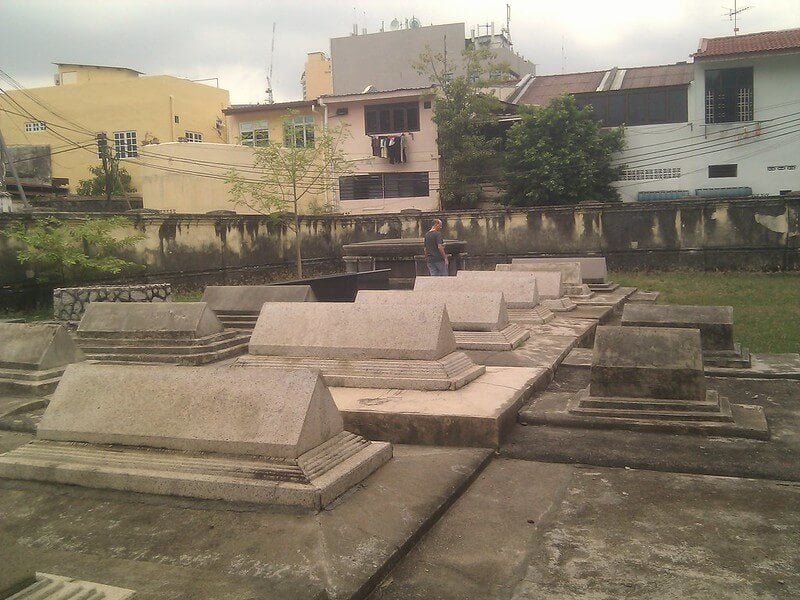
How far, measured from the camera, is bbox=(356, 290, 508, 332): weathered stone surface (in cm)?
707

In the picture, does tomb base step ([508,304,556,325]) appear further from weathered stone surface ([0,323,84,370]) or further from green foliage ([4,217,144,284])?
green foliage ([4,217,144,284])

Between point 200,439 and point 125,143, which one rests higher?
point 125,143

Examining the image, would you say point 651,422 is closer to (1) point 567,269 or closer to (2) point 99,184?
(1) point 567,269

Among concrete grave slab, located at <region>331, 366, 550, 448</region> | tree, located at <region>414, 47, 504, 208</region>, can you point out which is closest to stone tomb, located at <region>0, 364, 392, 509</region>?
concrete grave slab, located at <region>331, 366, 550, 448</region>

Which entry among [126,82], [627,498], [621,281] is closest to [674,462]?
[627,498]

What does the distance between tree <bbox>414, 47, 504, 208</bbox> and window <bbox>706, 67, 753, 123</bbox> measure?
754 centimetres

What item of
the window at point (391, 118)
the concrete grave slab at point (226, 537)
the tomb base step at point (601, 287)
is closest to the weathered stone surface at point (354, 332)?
the concrete grave slab at point (226, 537)

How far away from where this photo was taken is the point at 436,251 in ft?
38.1

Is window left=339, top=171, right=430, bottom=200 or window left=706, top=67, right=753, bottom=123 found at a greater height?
window left=706, top=67, right=753, bottom=123

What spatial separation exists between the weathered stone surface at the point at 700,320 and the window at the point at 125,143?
28.3 m

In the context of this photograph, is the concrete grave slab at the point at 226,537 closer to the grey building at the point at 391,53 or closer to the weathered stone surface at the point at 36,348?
the weathered stone surface at the point at 36,348

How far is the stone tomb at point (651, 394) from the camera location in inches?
180

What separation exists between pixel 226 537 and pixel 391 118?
2555cm

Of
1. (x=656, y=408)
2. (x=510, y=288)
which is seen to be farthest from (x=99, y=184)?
(x=656, y=408)
